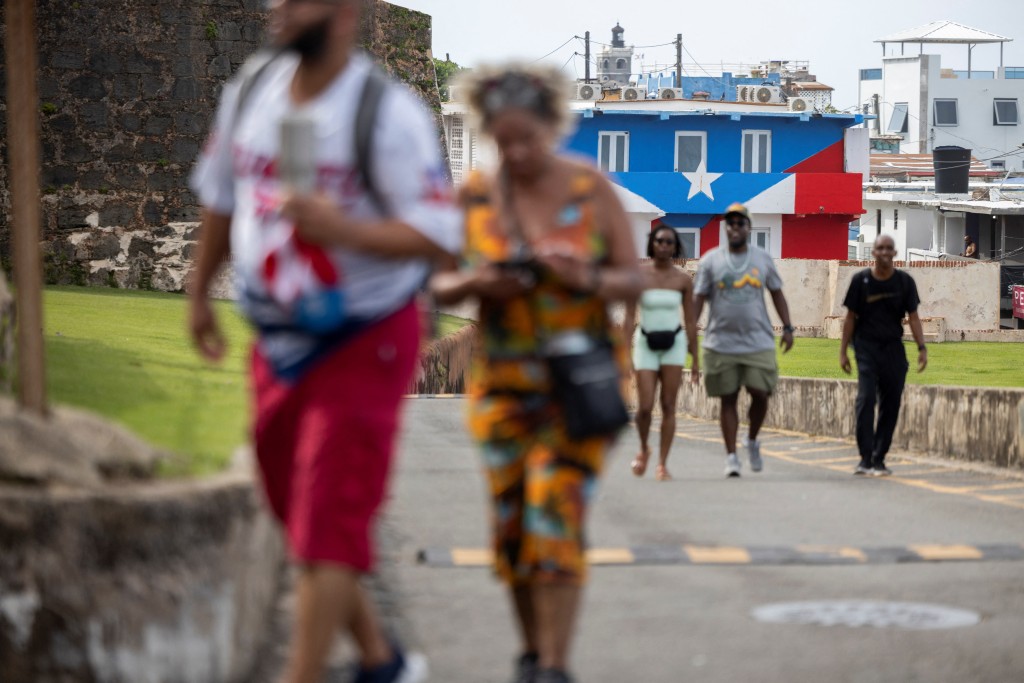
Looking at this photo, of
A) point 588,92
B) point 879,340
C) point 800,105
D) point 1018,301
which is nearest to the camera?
point 879,340

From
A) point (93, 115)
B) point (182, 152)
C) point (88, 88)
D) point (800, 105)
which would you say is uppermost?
point (800, 105)

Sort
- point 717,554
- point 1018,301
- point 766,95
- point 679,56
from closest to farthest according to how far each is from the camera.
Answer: point 717,554, point 1018,301, point 766,95, point 679,56

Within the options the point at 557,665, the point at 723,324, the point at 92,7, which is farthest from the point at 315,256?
the point at 92,7

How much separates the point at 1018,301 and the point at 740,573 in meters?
42.1

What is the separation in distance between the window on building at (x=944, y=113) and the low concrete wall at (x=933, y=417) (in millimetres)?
90408

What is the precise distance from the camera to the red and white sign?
47.8 m

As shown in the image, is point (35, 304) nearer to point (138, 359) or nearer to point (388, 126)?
A: point (388, 126)

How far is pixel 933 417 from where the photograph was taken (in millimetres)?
14828

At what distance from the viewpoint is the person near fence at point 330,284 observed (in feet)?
14.5

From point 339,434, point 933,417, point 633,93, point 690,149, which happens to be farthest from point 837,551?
point 633,93

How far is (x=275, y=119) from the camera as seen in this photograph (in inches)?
180

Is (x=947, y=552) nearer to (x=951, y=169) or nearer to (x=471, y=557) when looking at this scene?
(x=471, y=557)

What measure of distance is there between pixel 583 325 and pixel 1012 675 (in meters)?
1.96

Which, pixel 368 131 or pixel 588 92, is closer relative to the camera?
pixel 368 131
